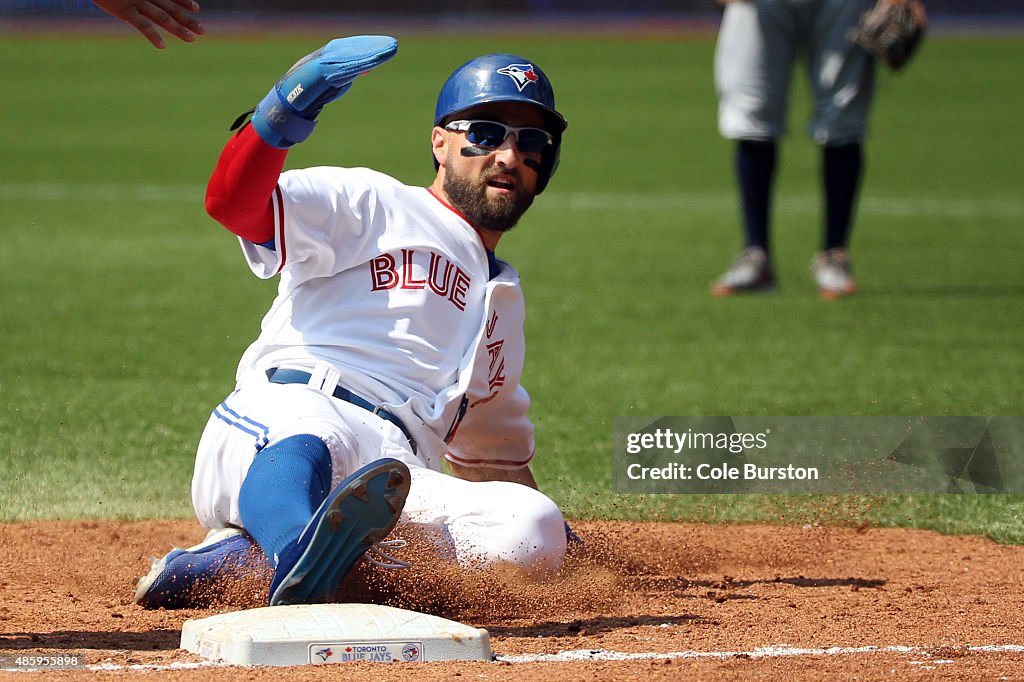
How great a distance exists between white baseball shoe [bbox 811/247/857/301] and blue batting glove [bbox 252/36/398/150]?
19.7 feet

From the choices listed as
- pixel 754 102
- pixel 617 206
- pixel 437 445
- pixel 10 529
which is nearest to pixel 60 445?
pixel 10 529

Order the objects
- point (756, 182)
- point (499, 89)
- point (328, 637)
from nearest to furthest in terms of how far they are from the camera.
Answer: point (328, 637), point (499, 89), point (756, 182)

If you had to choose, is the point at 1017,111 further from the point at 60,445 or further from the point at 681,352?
the point at 60,445

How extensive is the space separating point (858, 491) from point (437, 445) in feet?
6.41

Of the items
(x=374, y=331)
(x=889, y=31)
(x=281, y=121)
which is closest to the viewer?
(x=281, y=121)

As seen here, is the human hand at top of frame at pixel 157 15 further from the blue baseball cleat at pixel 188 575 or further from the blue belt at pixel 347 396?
the blue baseball cleat at pixel 188 575

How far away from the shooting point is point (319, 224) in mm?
3902

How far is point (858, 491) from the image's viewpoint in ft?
17.7

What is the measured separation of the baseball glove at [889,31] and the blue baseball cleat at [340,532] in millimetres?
6316

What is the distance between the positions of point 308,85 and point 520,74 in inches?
30.3

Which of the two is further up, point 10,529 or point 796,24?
point 796,24

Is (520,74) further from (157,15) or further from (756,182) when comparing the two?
(756,182)

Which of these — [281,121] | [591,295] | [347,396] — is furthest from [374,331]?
[591,295]

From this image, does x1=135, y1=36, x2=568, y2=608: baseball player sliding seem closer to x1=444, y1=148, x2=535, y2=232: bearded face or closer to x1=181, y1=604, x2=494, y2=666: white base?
x1=444, y1=148, x2=535, y2=232: bearded face
